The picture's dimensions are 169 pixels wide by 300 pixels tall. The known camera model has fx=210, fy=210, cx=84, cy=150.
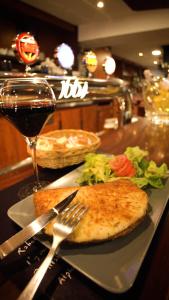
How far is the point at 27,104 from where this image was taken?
1.78ft

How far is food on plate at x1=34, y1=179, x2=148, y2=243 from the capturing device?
1.10ft

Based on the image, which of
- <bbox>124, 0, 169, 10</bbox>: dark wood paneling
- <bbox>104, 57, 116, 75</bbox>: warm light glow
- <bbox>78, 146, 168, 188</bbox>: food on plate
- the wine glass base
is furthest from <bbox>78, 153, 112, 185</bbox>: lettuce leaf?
<bbox>124, 0, 169, 10</bbox>: dark wood paneling

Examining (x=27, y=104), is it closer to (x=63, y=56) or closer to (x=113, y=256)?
(x=113, y=256)

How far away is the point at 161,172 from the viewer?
558 millimetres

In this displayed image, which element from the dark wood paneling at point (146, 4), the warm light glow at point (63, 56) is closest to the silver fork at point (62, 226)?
the warm light glow at point (63, 56)

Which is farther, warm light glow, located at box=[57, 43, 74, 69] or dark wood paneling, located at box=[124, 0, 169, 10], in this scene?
dark wood paneling, located at box=[124, 0, 169, 10]

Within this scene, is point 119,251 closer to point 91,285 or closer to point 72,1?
point 91,285

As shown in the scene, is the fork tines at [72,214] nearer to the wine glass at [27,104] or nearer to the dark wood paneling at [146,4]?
the wine glass at [27,104]

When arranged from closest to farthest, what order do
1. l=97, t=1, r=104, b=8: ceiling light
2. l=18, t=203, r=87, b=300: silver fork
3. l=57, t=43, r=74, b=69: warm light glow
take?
l=18, t=203, r=87, b=300: silver fork < l=57, t=43, r=74, b=69: warm light glow < l=97, t=1, r=104, b=8: ceiling light

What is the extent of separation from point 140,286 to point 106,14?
240 inches

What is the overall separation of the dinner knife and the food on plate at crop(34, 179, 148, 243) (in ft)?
0.04

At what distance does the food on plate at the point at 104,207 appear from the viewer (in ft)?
1.10

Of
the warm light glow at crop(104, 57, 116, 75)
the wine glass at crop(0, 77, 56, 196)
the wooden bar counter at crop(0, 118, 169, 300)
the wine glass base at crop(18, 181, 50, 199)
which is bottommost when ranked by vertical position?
the wooden bar counter at crop(0, 118, 169, 300)

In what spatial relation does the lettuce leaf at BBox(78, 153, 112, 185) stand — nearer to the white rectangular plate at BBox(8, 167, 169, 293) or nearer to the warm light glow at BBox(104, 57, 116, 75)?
the white rectangular plate at BBox(8, 167, 169, 293)
